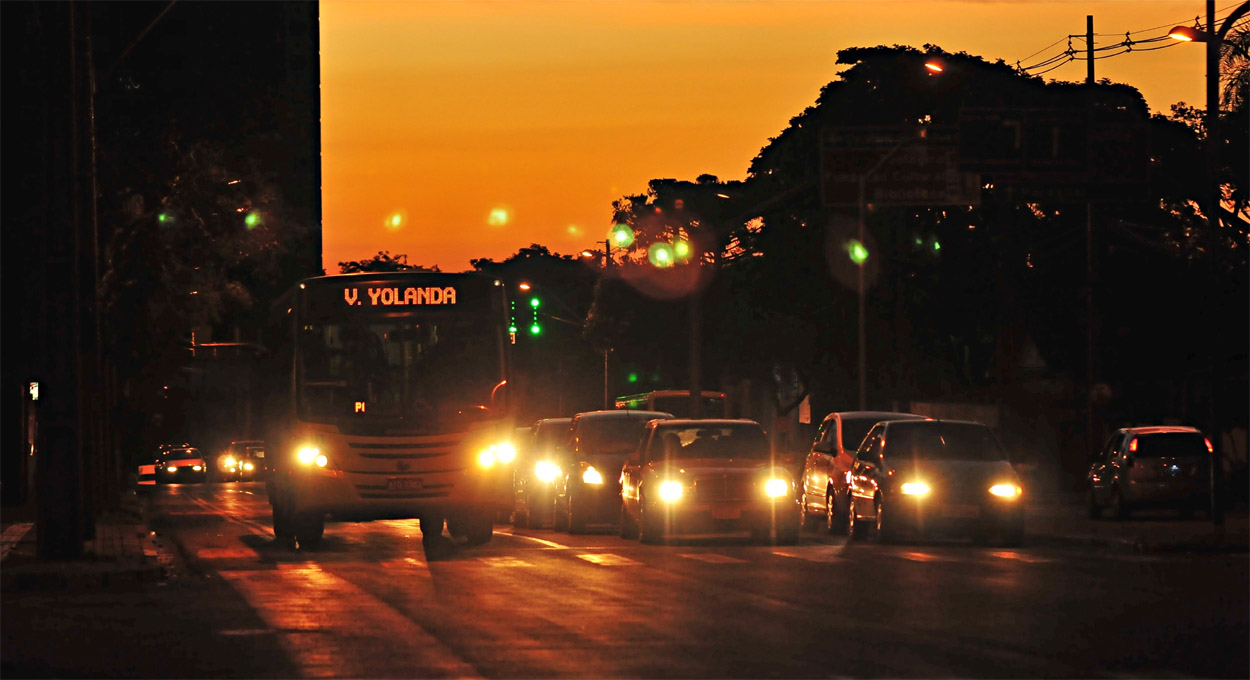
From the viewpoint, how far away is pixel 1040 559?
22.8 metres

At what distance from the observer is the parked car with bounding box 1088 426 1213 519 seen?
33.6 m

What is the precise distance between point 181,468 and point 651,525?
61504 millimetres

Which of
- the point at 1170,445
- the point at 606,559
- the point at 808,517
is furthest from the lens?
the point at 808,517

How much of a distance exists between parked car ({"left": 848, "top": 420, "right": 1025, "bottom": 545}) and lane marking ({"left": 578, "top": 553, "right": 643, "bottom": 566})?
4292 millimetres

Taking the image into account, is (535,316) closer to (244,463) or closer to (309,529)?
(309,529)

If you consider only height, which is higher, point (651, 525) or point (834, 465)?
point (834, 465)

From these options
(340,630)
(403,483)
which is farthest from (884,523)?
(340,630)

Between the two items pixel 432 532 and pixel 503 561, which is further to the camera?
pixel 432 532

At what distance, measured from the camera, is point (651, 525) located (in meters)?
26.3

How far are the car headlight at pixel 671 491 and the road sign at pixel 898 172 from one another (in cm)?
1703

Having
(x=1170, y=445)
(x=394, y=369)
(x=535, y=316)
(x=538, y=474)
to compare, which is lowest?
(x=538, y=474)

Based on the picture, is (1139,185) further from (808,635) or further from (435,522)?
(808,635)

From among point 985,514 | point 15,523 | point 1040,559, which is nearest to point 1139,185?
point 985,514

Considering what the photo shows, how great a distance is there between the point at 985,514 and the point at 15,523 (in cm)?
1829
